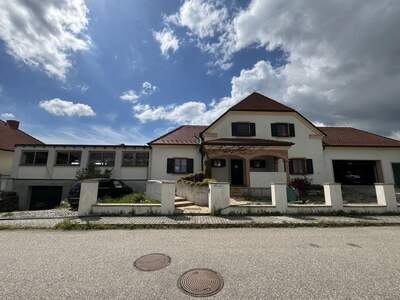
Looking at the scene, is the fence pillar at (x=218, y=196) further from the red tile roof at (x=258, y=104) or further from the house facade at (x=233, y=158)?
the red tile roof at (x=258, y=104)

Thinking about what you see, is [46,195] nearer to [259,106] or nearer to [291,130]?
[259,106]

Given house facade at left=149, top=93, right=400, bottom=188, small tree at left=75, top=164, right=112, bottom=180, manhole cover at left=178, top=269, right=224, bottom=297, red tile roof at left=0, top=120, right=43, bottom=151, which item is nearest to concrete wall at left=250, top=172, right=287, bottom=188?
house facade at left=149, top=93, right=400, bottom=188

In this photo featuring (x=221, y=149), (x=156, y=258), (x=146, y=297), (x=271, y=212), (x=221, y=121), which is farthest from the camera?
(x=221, y=121)

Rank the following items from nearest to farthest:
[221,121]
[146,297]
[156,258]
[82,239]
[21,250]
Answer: [146,297]
[156,258]
[21,250]
[82,239]
[221,121]

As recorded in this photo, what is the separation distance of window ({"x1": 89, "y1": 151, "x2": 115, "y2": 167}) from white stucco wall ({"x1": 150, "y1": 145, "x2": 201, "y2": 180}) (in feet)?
14.2

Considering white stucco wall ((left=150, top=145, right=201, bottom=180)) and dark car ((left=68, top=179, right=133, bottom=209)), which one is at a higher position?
white stucco wall ((left=150, top=145, right=201, bottom=180))

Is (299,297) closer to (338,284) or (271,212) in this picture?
(338,284)

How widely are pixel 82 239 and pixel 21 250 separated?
1340mm

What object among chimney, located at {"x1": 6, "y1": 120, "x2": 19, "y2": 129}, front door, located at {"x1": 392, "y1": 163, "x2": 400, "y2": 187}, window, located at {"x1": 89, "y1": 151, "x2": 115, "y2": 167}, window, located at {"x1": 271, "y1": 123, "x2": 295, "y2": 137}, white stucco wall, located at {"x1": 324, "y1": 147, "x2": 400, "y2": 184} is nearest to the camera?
window, located at {"x1": 271, "y1": 123, "x2": 295, "y2": 137}

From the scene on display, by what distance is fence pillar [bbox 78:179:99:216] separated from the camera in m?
8.41

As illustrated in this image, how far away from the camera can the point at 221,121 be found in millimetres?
17484

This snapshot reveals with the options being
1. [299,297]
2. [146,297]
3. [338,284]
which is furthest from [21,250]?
[338,284]

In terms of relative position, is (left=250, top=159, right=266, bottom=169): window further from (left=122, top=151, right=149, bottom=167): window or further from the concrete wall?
(left=122, top=151, right=149, bottom=167): window

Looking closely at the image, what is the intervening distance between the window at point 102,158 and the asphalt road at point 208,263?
12.5 metres
